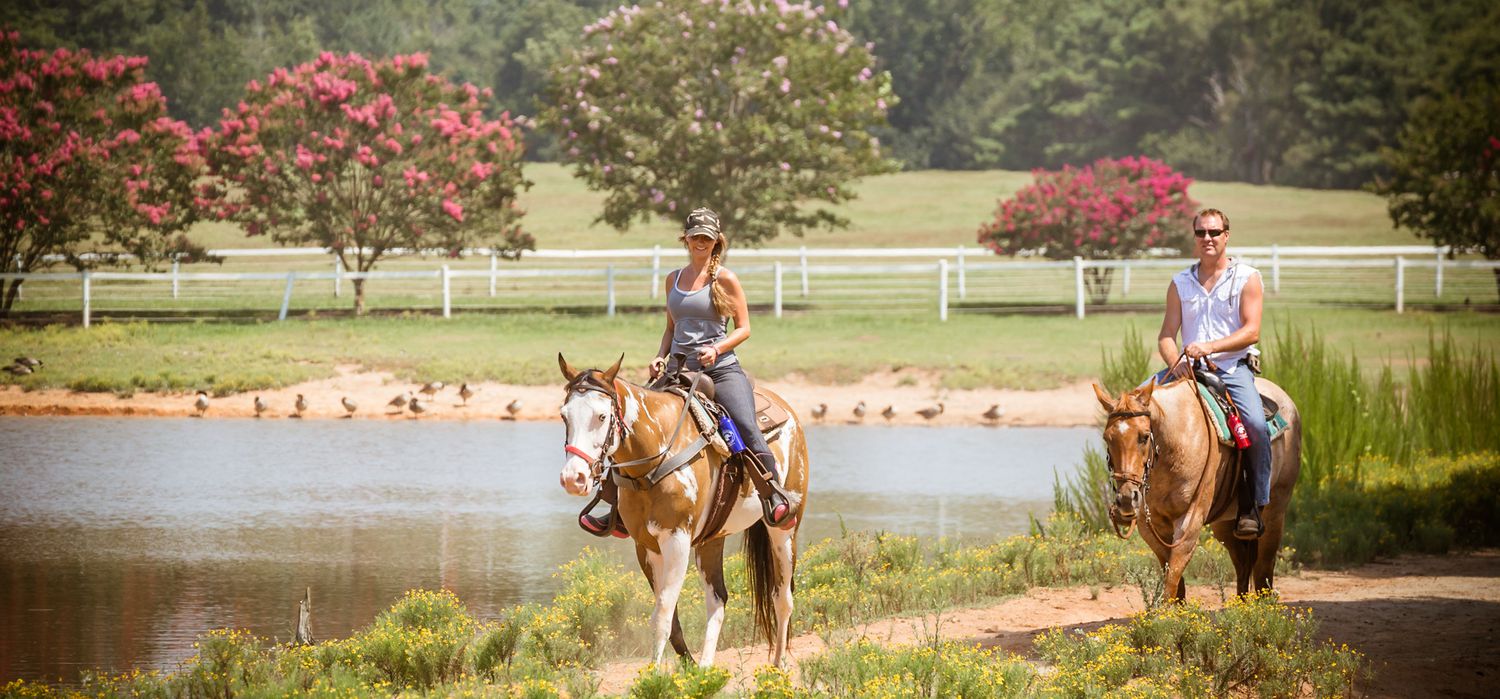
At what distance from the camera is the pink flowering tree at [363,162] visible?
34219 millimetres

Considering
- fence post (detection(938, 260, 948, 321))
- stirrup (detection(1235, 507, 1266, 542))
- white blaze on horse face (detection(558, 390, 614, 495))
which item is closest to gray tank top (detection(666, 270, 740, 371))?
white blaze on horse face (detection(558, 390, 614, 495))

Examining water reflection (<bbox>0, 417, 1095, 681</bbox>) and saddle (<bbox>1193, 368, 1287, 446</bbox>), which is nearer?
saddle (<bbox>1193, 368, 1287, 446</bbox>)

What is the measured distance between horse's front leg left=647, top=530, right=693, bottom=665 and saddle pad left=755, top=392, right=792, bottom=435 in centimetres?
85

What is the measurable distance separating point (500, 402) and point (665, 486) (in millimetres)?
16069

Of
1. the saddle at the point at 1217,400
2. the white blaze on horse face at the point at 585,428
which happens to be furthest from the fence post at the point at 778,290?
the white blaze on horse face at the point at 585,428

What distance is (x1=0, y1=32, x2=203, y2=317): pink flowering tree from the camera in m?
31.1

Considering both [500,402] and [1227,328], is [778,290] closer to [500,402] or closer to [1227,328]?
[500,402]

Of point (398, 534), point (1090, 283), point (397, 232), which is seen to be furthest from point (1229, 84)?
point (398, 534)

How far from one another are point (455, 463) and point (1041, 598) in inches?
351

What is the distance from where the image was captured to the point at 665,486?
7848 mm

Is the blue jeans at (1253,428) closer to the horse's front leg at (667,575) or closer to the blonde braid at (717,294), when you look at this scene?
the blonde braid at (717,294)

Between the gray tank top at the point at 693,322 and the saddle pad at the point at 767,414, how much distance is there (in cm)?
42

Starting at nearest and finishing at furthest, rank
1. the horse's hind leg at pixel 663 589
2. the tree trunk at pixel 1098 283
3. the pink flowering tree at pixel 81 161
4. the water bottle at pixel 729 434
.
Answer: the horse's hind leg at pixel 663 589 < the water bottle at pixel 729 434 < the pink flowering tree at pixel 81 161 < the tree trunk at pixel 1098 283

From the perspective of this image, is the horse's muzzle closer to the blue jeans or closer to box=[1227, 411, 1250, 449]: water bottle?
box=[1227, 411, 1250, 449]: water bottle
